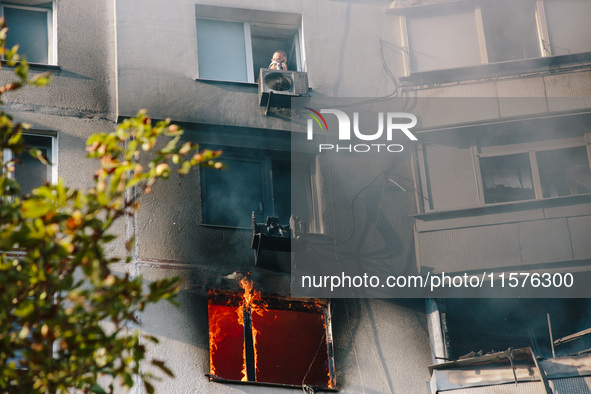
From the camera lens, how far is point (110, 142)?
5.88 meters

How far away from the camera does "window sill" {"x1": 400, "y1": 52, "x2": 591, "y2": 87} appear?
1406 cm

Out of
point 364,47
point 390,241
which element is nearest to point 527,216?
point 390,241

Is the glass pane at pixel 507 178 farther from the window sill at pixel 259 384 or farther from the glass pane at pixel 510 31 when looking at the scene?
the window sill at pixel 259 384

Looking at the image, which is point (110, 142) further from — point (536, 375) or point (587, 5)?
point (587, 5)

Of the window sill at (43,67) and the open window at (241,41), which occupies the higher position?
the open window at (241,41)

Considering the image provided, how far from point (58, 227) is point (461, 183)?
8.98 meters

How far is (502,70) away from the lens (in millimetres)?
14141

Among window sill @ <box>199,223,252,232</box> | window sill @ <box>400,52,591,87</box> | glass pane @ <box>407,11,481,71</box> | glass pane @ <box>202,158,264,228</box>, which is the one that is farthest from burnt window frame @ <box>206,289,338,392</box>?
glass pane @ <box>407,11,481,71</box>

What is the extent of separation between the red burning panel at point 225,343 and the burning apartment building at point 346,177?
2cm

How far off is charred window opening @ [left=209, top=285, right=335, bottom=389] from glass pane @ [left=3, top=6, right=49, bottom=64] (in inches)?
186

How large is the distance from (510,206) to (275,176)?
3705 millimetres

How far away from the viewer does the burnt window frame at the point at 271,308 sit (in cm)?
1196

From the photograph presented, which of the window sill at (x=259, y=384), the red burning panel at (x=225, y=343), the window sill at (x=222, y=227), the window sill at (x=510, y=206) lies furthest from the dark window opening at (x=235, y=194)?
the window sill at (x=510, y=206)

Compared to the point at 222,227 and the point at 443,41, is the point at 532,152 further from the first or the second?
the point at 222,227
